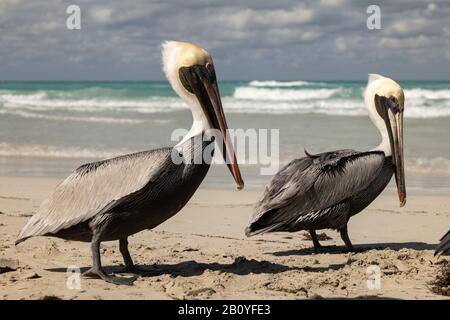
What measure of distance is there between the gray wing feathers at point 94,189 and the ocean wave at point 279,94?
3003 centimetres

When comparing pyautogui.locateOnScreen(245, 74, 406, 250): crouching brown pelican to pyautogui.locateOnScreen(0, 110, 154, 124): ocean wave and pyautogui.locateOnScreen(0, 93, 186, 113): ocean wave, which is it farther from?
pyautogui.locateOnScreen(0, 93, 186, 113): ocean wave

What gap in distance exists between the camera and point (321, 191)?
7402 mm

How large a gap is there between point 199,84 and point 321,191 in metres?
2.02

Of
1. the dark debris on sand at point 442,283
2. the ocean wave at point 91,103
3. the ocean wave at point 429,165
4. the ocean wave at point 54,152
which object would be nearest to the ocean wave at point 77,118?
the ocean wave at point 91,103

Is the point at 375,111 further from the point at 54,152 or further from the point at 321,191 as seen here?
the point at 54,152

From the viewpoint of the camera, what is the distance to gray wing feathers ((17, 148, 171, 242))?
580cm

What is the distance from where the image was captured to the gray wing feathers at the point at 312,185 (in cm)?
723

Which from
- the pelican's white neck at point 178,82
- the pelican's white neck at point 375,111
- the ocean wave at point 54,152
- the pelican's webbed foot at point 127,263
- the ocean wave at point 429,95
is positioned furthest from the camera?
the ocean wave at point 429,95

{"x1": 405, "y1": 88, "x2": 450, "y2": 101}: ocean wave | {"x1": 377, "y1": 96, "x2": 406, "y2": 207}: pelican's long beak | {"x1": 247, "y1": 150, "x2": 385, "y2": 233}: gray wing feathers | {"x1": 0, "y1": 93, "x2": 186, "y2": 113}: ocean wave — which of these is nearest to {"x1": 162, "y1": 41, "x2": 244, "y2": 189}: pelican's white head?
{"x1": 247, "y1": 150, "x2": 385, "y2": 233}: gray wing feathers

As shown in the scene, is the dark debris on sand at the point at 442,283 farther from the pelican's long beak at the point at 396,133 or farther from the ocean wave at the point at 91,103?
the ocean wave at the point at 91,103

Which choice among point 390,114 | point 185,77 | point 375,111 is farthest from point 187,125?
point 185,77

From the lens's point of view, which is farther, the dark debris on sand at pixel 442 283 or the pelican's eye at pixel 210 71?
the pelican's eye at pixel 210 71
